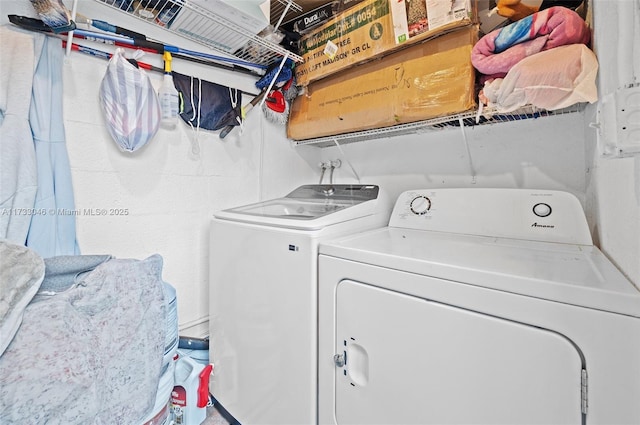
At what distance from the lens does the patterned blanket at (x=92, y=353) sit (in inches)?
32.5

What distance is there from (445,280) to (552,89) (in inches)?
34.1

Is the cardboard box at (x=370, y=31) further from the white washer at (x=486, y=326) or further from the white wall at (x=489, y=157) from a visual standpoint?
the white washer at (x=486, y=326)

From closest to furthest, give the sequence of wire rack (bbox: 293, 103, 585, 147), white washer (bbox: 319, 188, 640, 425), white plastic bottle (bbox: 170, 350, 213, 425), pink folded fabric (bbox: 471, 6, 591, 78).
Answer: white washer (bbox: 319, 188, 640, 425)
pink folded fabric (bbox: 471, 6, 591, 78)
wire rack (bbox: 293, 103, 585, 147)
white plastic bottle (bbox: 170, 350, 213, 425)

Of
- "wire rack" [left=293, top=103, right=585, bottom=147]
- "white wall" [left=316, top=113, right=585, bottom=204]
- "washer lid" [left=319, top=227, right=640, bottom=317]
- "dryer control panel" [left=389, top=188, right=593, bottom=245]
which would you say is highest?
"wire rack" [left=293, top=103, right=585, bottom=147]

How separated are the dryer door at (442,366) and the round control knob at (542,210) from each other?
2.51ft

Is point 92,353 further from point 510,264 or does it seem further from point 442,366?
point 510,264

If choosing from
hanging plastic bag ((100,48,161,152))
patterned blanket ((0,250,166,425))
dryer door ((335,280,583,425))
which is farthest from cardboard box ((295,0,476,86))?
patterned blanket ((0,250,166,425))

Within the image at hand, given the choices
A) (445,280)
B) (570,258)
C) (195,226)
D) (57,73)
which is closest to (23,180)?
(57,73)

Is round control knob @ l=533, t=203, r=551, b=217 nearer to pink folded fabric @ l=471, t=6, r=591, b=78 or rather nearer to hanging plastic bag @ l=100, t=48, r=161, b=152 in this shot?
pink folded fabric @ l=471, t=6, r=591, b=78

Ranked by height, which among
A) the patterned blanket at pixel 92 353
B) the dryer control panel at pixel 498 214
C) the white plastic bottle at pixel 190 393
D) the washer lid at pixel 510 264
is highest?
the dryer control panel at pixel 498 214

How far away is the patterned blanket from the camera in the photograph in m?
0.83

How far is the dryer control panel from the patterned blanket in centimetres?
135

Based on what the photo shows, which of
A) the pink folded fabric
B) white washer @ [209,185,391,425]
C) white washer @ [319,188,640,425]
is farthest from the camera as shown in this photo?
white washer @ [209,185,391,425]

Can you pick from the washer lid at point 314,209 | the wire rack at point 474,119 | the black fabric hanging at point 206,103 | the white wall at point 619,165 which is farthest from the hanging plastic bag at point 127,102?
the white wall at point 619,165
